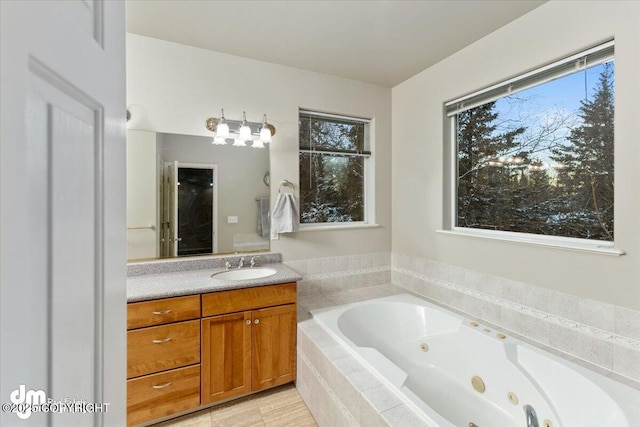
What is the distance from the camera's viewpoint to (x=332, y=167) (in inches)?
115

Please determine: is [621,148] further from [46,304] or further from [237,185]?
[237,185]

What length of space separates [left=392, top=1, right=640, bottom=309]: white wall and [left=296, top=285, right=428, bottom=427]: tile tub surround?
1.24 meters

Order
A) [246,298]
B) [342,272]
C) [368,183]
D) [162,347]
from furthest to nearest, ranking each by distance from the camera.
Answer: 1. [368,183]
2. [342,272]
3. [246,298]
4. [162,347]

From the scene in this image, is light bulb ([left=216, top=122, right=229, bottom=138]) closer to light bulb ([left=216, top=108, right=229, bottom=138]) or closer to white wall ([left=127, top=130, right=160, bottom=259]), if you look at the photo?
light bulb ([left=216, top=108, right=229, bottom=138])

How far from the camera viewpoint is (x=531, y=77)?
1.92m

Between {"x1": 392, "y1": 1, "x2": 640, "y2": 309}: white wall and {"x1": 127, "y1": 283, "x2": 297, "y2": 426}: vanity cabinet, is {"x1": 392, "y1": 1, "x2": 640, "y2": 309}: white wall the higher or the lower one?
the higher one

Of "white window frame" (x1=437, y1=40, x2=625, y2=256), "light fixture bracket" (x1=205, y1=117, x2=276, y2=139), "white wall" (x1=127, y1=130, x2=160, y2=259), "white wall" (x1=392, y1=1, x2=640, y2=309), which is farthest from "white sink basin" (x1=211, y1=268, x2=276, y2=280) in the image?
"white window frame" (x1=437, y1=40, x2=625, y2=256)

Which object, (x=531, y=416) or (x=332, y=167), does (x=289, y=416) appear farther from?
(x=332, y=167)

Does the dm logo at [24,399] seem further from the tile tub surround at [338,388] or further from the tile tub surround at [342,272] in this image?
the tile tub surround at [342,272]

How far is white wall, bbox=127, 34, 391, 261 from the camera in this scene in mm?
2178

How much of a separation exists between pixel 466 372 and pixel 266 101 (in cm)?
259

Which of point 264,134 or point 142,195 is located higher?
point 264,134

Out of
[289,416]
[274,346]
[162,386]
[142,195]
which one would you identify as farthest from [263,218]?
[289,416]

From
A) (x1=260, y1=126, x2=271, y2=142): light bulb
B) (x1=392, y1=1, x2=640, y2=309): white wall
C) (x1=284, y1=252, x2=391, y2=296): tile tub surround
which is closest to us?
(x1=392, y1=1, x2=640, y2=309): white wall
